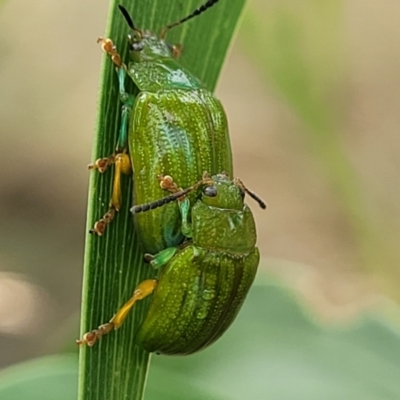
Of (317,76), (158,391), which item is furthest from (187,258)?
(317,76)

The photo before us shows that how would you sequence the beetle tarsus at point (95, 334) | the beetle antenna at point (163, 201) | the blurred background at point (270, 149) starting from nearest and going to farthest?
the beetle tarsus at point (95, 334) → the beetle antenna at point (163, 201) → the blurred background at point (270, 149)

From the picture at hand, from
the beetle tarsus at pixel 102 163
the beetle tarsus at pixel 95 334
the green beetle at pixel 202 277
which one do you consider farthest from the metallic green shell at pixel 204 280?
the beetle tarsus at pixel 102 163

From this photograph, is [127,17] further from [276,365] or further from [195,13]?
[276,365]

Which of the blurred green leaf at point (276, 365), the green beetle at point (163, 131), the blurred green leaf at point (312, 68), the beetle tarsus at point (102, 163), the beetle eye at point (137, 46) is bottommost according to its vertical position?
the blurred green leaf at point (276, 365)

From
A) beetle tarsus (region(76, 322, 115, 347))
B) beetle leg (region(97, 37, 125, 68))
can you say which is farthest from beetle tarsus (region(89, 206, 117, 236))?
beetle leg (region(97, 37, 125, 68))

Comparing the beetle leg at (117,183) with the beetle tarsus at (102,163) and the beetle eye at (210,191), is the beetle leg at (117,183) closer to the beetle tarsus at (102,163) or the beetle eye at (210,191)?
the beetle tarsus at (102,163)

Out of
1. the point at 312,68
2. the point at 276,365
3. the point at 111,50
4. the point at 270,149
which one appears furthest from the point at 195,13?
the point at 270,149

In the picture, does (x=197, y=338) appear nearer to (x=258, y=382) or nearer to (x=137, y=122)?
(x=137, y=122)
